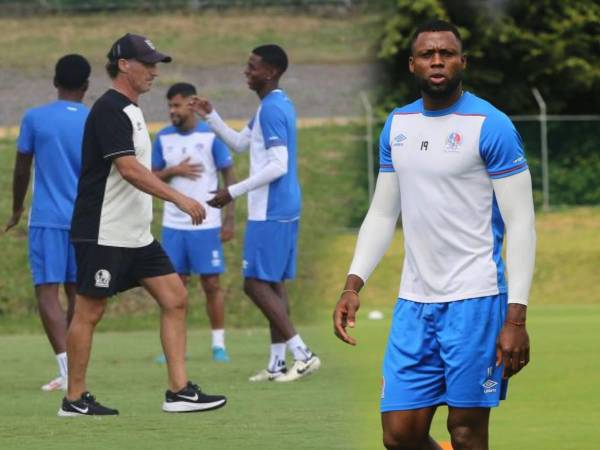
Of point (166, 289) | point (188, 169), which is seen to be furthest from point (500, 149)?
point (188, 169)

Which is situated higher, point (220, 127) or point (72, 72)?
point (72, 72)

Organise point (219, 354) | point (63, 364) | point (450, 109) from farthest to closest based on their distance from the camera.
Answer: point (219, 354), point (63, 364), point (450, 109)

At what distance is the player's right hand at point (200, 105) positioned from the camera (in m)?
10.4

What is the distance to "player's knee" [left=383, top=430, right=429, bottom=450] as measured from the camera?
5.90 metres

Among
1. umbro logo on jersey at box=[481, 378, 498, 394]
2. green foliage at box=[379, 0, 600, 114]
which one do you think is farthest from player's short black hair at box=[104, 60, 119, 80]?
green foliage at box=[379, 0, 600, 114]

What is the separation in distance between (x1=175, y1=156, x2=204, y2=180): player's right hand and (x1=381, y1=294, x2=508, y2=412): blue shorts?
6.19 m

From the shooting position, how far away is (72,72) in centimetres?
982

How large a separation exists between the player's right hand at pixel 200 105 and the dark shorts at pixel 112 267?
7.18ft

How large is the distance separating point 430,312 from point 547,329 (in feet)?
33.0

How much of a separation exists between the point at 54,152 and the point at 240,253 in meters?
6.82

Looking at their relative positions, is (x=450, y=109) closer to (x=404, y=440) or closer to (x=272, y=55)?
(x=404, y=440)

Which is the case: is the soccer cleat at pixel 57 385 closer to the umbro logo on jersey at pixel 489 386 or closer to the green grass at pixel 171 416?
the green grass at pixel 171 416

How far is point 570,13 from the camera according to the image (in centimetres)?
2983

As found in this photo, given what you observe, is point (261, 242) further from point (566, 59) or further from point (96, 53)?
point (566, 59)
